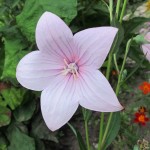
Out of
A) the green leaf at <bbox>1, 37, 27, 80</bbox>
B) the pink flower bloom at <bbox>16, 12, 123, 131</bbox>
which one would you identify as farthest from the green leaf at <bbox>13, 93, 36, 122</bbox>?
the pink flower bloom at <bbox>16, 12, 123, 131</bbox>

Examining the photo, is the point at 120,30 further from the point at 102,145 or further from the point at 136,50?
the point at 136,50

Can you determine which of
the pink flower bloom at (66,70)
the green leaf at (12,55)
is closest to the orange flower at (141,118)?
the green leaf at (12,55)

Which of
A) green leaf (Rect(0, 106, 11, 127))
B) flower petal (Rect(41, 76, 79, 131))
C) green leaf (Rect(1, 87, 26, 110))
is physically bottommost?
green leaf (Rect(0, 106, 11, 127))

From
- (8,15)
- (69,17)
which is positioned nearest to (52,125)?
(69,17)

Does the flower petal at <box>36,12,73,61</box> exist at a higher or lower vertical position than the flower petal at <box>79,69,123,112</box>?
higher

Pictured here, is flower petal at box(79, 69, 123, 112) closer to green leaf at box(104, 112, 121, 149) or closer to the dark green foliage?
green leaf at box(104, 112, 121, 149)

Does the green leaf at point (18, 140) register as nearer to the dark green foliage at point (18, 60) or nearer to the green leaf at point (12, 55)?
the dark green foliage at point (18, 60)

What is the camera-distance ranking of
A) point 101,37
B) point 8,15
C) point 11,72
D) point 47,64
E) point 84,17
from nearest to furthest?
point 101,37 < point 47,64 < point 11,72 < point 8,15 < point 84,17
